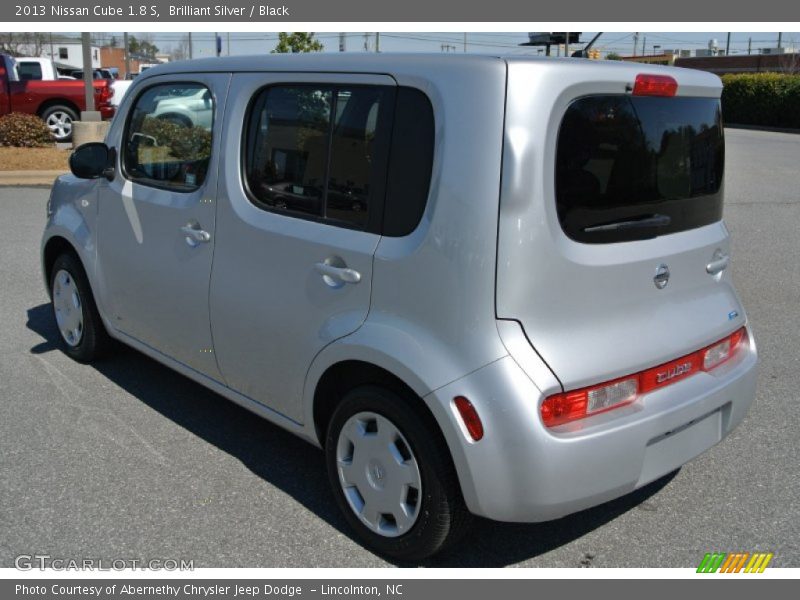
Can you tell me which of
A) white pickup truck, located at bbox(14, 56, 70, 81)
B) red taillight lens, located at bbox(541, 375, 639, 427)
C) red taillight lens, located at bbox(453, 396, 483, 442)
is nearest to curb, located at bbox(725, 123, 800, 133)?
white pickup truck, located at bbox(14, 56, 70, 81)

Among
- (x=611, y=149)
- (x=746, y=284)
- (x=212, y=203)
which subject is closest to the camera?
(x=611, y=149)

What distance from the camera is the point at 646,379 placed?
9.88 feet

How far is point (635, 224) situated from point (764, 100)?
33.5 m

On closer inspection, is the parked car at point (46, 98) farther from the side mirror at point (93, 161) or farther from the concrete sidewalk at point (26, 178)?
the side mirror at point (93, 161)

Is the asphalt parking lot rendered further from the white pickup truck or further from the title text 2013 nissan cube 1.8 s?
the white pickup truck

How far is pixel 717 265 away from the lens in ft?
11.1

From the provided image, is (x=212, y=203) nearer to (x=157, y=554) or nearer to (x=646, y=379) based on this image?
(x=157, y=554)

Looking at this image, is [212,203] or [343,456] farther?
[212,203]

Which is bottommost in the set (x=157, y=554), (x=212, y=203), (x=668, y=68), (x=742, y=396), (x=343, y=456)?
(x=157, y=554)

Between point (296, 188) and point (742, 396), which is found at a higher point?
point (296, 188)

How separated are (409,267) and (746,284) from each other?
5.44 m

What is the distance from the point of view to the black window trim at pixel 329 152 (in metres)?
3.06

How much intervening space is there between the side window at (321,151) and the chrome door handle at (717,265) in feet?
4.49

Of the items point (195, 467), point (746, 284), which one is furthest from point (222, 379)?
point (746, 284)
